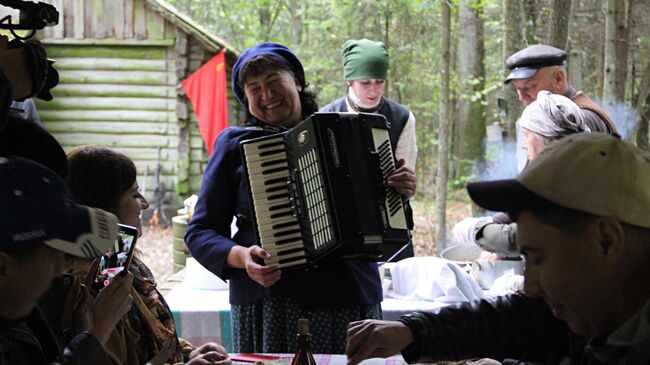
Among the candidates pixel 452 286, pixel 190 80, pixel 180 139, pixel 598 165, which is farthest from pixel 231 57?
pixel 598 165

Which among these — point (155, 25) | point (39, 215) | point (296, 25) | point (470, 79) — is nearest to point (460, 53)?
point (470, 79)

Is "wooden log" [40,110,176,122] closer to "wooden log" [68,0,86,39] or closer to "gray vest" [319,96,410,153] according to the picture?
"wooden log" [68,0,86,39]

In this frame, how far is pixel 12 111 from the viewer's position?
6.52 feet

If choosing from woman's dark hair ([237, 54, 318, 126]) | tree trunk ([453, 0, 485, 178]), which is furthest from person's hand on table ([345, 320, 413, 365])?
tree trunk ([453, 0, 485, 178])

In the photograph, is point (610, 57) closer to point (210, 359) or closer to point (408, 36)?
point (210, 359)

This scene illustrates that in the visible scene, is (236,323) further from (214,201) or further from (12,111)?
(12,111)

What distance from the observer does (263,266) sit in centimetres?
275

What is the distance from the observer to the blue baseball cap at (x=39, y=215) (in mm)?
1430

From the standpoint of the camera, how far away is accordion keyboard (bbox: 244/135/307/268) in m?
2.79

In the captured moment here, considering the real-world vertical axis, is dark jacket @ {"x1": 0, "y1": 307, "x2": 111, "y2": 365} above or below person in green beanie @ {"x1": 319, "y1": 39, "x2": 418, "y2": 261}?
below

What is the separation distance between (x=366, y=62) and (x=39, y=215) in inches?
150

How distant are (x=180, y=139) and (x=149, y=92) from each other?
941 mm

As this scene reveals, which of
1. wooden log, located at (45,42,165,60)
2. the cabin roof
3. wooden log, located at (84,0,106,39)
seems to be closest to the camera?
the cabin roof

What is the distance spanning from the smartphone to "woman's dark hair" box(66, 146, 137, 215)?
0.25 metres
